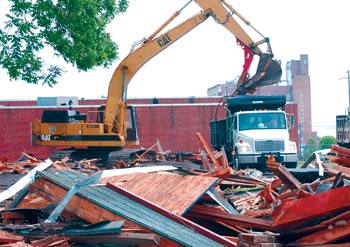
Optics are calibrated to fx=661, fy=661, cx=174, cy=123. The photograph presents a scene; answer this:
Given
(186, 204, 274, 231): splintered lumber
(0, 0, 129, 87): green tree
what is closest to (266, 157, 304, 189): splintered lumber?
(186, 204, 274, 231): splintered lumber

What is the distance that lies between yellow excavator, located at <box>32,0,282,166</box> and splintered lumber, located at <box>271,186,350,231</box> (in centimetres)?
1536

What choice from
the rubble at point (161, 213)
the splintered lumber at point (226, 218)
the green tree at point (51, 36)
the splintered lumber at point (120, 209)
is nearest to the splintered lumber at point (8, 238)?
the rubble at point (161, 213)

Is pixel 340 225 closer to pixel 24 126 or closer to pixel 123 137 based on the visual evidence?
pixel 123 137

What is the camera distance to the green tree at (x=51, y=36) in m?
18.3

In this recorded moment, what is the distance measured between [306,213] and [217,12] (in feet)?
60.9

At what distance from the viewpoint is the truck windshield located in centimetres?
2431

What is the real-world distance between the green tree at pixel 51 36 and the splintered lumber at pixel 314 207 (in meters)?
11.8

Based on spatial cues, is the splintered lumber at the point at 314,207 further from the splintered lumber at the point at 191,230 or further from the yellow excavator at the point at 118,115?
the yellow excavator at the point at 118,115

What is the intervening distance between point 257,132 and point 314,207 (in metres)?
16.0

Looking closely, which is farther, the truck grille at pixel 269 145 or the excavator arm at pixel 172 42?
the excavator arm at pixel 172 42

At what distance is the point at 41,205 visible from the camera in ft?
31.6

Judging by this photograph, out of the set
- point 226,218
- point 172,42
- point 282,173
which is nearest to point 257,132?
point 172,42

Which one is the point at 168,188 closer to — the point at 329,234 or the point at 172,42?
the point at 329,234

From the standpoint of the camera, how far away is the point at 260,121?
24406 mm
